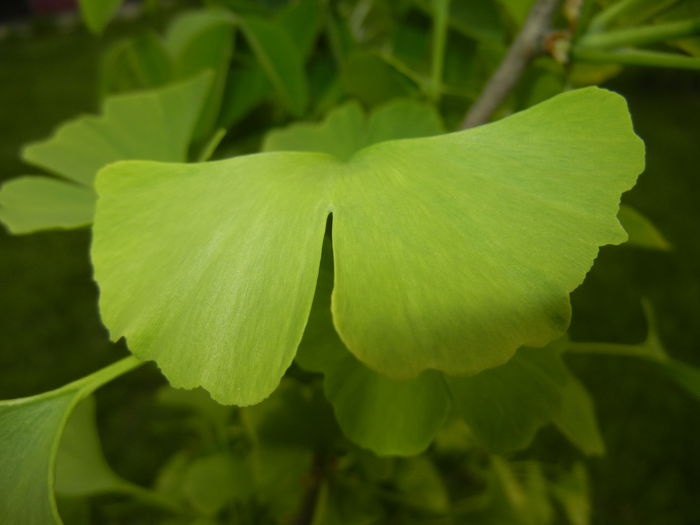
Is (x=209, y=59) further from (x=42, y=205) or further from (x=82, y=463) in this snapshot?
(x=82, y=463)

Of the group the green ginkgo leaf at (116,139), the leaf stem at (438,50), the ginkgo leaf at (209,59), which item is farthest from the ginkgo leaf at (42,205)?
the leaf stem at (438,50)

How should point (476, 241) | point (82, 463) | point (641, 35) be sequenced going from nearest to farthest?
1. point (476, 241)
2. point (641, 35)
3. point (82, 463)

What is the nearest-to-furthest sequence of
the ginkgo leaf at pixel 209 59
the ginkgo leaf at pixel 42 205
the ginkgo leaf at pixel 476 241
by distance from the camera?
the ginkgo leaf at pixel 476 241 → the ginkgo leaf at pixel 42 205 → the ginkgo leaf at pixel 209 59

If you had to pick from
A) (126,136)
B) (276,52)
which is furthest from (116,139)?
(276,52)

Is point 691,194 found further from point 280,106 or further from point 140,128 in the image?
point 140,128

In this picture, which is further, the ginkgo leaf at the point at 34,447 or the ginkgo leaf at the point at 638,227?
the ginkgo leaf at the point at 638,227

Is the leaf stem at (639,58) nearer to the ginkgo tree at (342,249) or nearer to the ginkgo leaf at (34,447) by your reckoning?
the ginkgo tree at (342,249)

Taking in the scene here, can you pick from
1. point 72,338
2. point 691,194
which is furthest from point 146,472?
point 691,194

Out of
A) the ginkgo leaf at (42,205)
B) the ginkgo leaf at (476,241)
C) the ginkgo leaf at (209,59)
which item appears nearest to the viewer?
the ginkgo leaf at (476,241)
